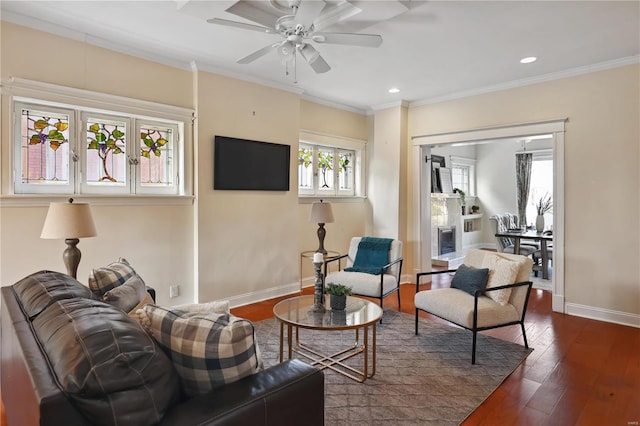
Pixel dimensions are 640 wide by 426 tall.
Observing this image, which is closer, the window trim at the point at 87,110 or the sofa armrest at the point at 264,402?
the sofa armrest at the point at 264,402

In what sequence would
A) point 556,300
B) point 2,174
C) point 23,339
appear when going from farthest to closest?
point 556,300, point 2,174, point 23,339

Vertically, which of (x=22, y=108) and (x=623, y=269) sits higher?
(x=22, y=108)

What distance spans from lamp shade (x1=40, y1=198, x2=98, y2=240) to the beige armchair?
9.43 ft

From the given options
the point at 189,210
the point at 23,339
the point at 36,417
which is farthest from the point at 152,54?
the point at 36,417

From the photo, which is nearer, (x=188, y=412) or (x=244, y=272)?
(x=188, y=412)

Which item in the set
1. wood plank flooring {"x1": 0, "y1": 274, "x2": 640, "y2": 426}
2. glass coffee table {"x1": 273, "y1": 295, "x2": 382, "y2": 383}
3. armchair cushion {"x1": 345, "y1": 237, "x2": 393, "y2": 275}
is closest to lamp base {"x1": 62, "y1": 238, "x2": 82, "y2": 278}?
wood plank flooring {"x1": 0, "y1": 274, "x2": 640, "y2": 426}

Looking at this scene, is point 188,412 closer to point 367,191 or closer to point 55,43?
point 55,43

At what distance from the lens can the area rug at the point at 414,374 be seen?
2.28 m

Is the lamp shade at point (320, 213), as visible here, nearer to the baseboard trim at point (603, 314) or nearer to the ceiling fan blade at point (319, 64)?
the ceiling fan blade at point (319, 64)

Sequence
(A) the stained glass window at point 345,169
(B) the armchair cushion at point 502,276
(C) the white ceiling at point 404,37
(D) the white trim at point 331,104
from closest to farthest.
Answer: (C) the white ceiling at point 404,37
(B) the armchair cushion at point 502,276
(D) the white trim at point 331,104
(A) the stained glass window at point 345,169

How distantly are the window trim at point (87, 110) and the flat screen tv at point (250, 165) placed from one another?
0.32 meters

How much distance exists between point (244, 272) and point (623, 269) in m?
4.15

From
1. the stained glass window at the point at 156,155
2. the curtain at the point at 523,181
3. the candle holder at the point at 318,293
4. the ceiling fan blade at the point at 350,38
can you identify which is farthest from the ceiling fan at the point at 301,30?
the curtain at the point at 523,181

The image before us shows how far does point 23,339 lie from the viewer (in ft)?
4.41
